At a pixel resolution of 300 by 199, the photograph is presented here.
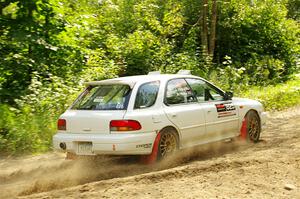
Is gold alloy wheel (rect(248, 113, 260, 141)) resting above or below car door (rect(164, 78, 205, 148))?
below

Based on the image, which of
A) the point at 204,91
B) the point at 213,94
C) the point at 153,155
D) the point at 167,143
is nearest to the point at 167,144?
the point at 167,143

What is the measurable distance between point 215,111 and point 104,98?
222 centimetres

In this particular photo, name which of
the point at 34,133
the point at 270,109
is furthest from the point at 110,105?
the point at 270,109

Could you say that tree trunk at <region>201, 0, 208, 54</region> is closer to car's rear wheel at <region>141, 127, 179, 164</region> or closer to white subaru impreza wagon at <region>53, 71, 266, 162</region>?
white subaru impreza wagon at <region>53, 71, 266, 162</region>

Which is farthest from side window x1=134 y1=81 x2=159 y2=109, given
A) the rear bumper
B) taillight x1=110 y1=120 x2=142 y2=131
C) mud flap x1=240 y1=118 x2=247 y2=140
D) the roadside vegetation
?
the roadside vegetation

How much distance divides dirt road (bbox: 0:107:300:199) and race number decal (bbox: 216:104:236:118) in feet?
2.16

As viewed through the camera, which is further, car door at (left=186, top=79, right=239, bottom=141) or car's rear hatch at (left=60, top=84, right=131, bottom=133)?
car door at (left=186, top=79, right=239, bottom=141)

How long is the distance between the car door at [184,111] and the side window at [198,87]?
0.41 feet

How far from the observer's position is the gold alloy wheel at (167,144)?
7.68m

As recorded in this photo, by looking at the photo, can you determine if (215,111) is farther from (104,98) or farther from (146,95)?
(104,98)

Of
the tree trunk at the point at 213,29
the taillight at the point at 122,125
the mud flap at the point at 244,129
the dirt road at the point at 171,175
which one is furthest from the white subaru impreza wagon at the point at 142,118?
the tree trunk at the point at 213,29

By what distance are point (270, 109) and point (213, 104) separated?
23.3 ft

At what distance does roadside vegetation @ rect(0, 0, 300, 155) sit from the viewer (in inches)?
425

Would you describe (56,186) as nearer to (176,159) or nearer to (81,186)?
(81,186)
